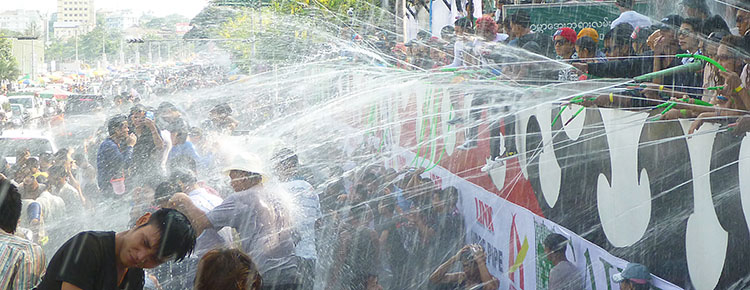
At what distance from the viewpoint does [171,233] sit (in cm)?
202

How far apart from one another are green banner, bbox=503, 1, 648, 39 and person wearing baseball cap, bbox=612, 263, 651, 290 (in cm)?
204

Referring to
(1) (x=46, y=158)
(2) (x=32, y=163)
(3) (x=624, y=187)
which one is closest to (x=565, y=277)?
(3) (x=624, y=187)

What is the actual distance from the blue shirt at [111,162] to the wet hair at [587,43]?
3.29 metres

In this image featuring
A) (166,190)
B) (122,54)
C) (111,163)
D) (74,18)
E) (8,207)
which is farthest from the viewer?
(122,54)

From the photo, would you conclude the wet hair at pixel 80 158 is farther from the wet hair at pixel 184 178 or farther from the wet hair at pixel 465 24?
the wet hair at pixel 465 24

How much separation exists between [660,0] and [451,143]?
1906mm

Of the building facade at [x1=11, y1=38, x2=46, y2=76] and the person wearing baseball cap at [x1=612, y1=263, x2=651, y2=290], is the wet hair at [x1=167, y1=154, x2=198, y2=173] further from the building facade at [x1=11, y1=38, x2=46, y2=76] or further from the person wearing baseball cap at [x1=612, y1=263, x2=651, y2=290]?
the building facade at [x1=11, y1=38, x2=46, y2=76]

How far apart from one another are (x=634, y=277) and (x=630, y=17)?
5.09 ft

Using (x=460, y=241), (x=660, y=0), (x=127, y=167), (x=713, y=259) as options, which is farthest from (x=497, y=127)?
(x=127, y=167)

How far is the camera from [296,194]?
405 cm

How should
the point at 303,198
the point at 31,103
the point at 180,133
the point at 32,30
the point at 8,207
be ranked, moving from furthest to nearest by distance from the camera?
the point at 31,103 → the point at 32,30 → the point at 180,133 → the point at 303,198 → the point at 8,207

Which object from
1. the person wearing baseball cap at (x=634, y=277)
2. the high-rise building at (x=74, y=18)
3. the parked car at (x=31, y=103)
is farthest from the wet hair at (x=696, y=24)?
the parked car at (x=31, y=103)

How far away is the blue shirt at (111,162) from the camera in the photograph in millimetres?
5352

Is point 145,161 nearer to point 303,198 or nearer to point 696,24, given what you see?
point 303,198
